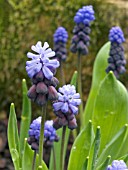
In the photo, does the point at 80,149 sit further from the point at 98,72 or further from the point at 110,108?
the point at 98,72

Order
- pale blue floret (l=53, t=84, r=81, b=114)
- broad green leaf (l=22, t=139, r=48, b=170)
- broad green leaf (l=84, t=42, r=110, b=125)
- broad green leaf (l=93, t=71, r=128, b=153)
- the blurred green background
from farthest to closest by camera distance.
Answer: the blurred green background → broad green leaf (l=84, t=42, r=110, b=125) → broad green leaf (l=93, t=71, r=128, b=153) → broad green leaf (l=22, t=139, r=48, b=170) → pale blue floret (l=53, t=84, r=81, b=114)

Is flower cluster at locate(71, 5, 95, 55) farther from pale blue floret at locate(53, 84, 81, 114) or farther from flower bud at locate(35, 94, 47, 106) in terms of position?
flower bud at locate(35, 94, 47, 106)

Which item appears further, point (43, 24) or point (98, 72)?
point (43, 24)

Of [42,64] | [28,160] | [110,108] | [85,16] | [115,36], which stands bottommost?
[28,160]

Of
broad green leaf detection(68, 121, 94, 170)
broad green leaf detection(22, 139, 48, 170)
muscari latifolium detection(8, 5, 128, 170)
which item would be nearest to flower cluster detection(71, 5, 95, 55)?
muscari latifolium detection(8, 5, 128, 170)

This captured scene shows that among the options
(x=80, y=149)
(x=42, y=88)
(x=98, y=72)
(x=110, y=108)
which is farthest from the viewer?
(x=98, y=72)

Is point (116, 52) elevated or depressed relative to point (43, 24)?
depressed

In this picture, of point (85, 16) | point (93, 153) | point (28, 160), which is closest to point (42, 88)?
point (93, 153)
